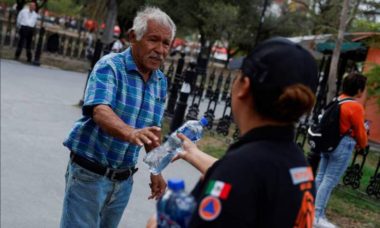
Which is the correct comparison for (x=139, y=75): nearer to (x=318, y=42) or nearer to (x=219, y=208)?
(x=219, y=208)

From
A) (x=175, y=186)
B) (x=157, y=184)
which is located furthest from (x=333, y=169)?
(x=175, y=186)

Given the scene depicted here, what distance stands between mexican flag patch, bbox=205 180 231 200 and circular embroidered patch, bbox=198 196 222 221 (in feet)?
0.05

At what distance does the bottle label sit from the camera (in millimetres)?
1713

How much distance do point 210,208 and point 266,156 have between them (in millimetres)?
245

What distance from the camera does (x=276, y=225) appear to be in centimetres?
175

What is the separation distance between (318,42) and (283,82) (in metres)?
14.8

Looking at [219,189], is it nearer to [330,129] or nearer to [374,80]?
[330,129]

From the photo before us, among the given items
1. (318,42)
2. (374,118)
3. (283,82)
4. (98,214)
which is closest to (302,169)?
(283,82)

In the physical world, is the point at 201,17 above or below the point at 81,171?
above

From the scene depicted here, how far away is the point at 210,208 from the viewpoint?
5.49ft

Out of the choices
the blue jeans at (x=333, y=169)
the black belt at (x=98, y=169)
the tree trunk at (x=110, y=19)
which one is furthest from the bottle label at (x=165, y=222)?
the tree trunk at (x=110, y=19)

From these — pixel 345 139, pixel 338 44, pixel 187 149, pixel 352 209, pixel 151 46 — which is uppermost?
pixel 338 44

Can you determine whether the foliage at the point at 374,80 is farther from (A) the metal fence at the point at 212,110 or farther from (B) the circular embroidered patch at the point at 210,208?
(B) the circular embroidered patch at the point at 210,208

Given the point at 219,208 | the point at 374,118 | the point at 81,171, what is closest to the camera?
the point at 219,208
